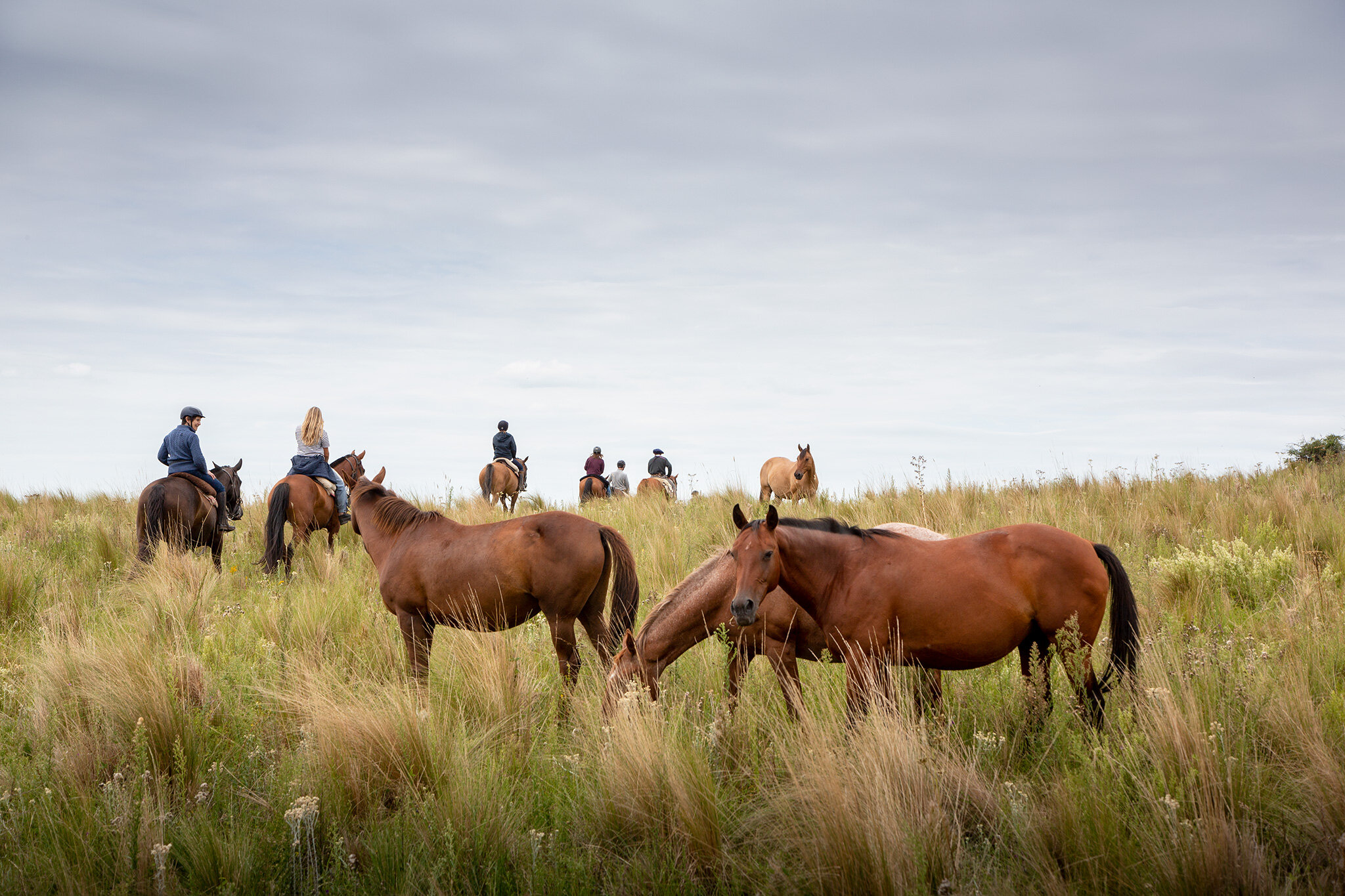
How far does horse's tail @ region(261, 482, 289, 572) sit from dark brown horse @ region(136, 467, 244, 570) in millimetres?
1194

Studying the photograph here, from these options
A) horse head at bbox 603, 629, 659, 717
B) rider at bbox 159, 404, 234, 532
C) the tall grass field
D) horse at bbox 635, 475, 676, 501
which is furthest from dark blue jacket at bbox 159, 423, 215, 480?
horse at bbox 635, 475, 676, 501

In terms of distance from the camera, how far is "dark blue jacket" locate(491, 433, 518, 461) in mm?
26031

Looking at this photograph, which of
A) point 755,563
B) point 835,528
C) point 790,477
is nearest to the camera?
point 755,563

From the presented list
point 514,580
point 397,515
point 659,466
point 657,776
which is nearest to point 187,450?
point 397,515

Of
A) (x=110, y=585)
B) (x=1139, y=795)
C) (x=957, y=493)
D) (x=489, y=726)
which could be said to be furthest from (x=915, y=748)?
(x=110, y=585)

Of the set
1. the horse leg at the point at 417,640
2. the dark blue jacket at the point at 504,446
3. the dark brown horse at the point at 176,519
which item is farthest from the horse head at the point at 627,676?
the dark blue jacket at the point at 504,446

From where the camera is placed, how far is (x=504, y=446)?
26047 mm

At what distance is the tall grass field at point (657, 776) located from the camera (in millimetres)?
3586

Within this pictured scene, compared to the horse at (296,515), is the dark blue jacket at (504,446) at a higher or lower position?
higher

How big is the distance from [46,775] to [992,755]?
217 inches

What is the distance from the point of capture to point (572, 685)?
6203mm

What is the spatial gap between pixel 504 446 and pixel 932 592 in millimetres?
22489

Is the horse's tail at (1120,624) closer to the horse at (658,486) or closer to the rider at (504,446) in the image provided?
the horse at (658,486)

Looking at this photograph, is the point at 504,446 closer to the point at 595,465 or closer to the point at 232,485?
the point at 595,465
